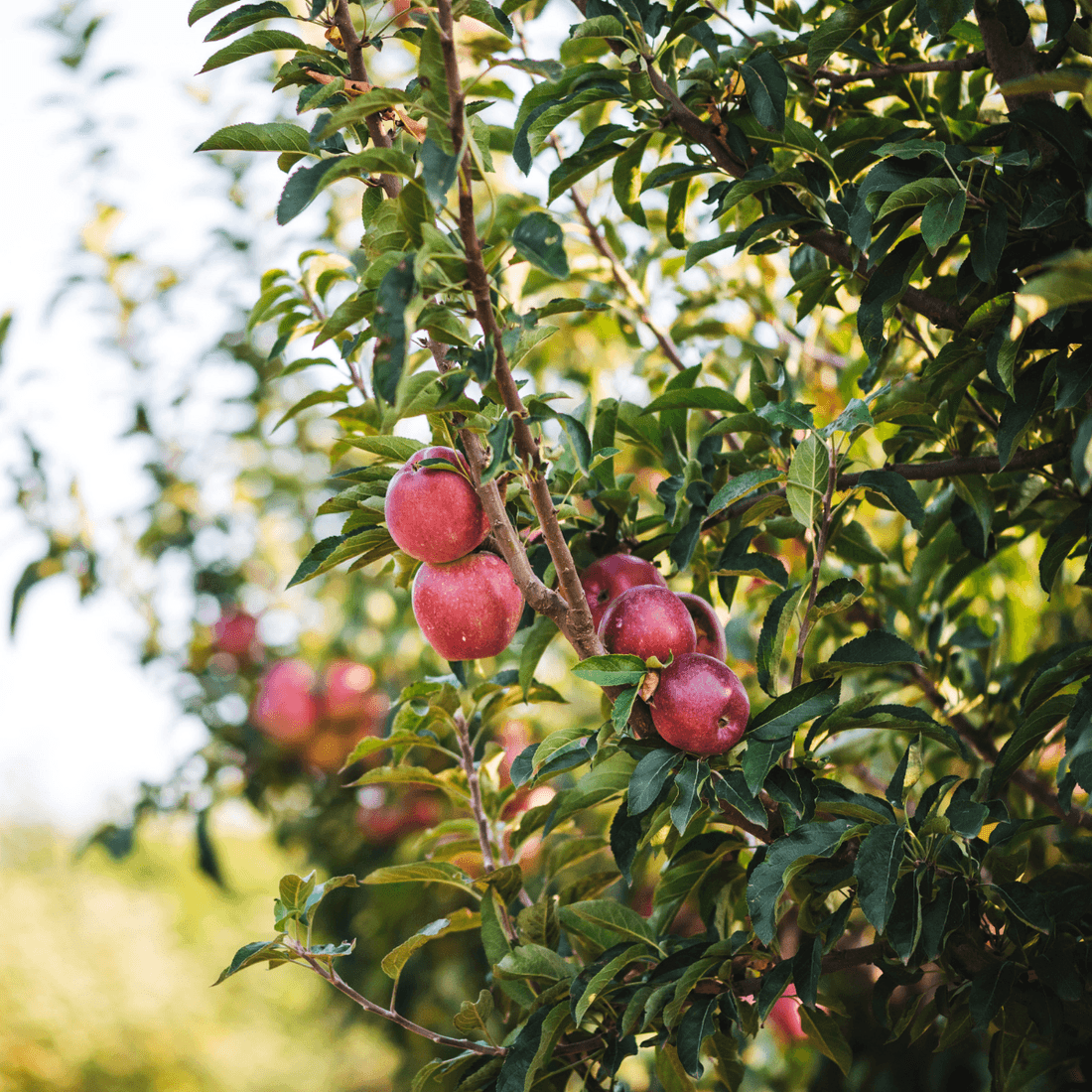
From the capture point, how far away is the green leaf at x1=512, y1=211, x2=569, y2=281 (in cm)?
55

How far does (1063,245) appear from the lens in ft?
2.26

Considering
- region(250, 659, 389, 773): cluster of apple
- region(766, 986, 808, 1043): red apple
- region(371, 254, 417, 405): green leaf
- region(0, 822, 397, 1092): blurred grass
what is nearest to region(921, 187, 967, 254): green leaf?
region(371, 254, 417, 405): green leaf

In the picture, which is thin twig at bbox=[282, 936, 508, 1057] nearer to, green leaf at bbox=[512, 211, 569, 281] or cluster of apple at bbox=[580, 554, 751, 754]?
cluster of apple at bbox=[580, 554, 751, 754]

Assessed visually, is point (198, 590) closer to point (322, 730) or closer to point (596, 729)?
point (322, 730)

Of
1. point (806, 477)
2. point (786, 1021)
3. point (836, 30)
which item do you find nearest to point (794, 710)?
point (806, 477)

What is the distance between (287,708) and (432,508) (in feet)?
4.59

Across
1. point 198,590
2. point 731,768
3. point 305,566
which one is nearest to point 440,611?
point 305,566

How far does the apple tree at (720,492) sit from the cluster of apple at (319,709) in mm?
992

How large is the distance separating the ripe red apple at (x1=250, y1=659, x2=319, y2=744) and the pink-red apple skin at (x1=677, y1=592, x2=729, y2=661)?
1.30 m

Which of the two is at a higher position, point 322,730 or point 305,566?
point 305,566

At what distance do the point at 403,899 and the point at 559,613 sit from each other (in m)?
1.13

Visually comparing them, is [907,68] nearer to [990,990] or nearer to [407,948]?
[990,990]

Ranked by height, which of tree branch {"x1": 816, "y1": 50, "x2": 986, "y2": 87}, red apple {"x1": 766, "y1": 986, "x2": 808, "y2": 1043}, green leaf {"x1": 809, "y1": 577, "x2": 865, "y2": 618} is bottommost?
red apple {"x1": 766, "y1": 986, "x2": 808, "y2": 1043}

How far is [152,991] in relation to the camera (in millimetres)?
4504
